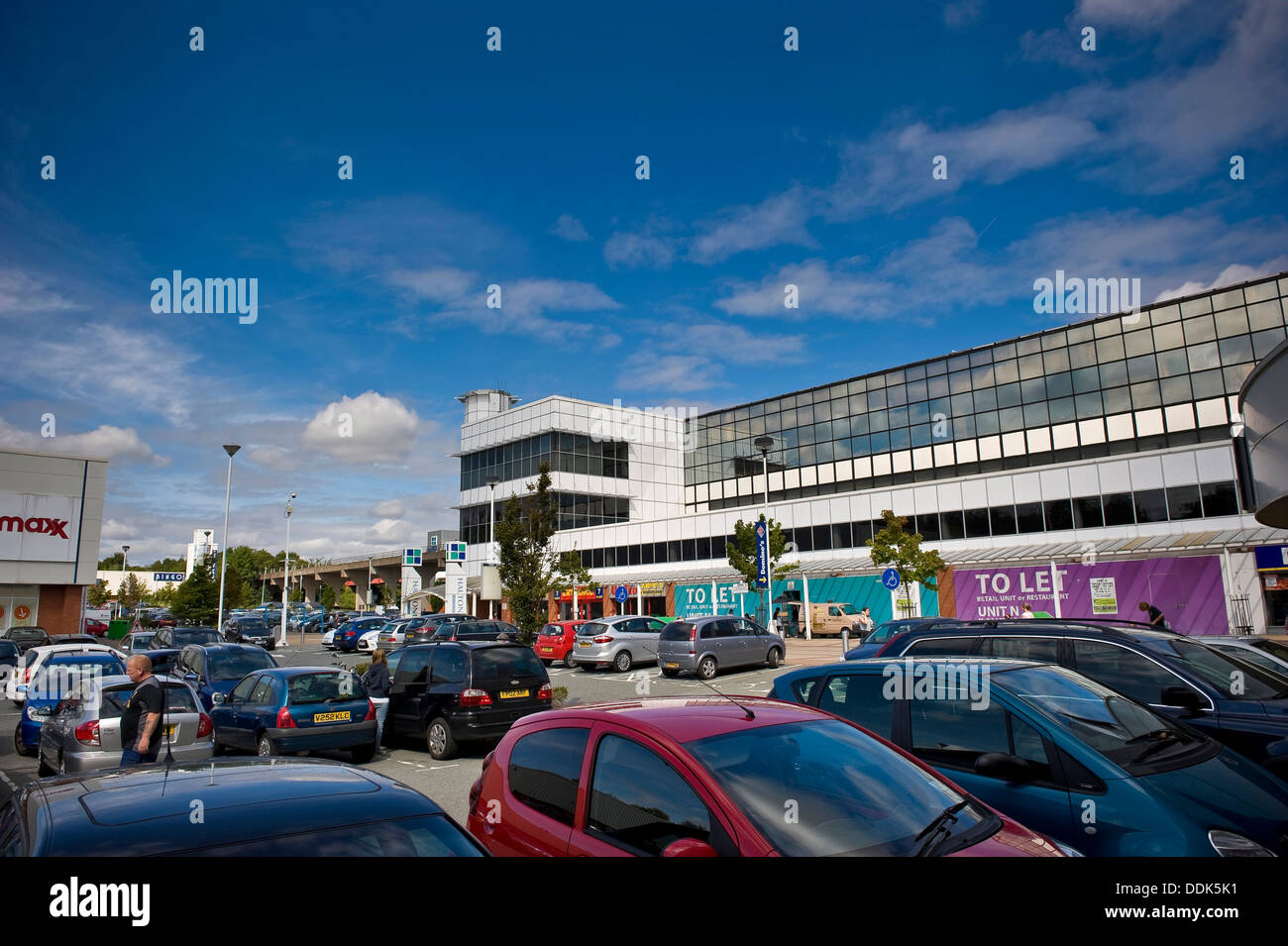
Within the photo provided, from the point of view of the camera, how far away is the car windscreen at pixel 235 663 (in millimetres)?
15117

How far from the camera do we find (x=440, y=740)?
39.3 feet

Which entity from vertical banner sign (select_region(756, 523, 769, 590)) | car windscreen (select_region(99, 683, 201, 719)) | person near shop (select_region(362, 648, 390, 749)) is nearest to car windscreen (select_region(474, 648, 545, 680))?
person near shop (select_region(362, 648, 390, 749))

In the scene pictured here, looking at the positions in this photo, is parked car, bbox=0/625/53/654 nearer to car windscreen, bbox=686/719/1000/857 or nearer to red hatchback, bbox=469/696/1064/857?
red hatchback, bbox=469/696/1064/857

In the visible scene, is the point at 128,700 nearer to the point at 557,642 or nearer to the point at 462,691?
the point at 462,691

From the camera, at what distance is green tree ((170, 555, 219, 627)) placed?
47375 mm

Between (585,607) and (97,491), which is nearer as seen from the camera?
(97,491)

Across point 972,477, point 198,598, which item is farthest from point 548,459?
point 972,477

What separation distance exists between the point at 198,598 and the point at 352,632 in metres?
14.9

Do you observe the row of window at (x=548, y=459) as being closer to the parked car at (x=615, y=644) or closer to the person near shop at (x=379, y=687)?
the parked car at (x=615, y=644)

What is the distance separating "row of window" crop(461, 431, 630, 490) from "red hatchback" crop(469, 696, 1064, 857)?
174ft

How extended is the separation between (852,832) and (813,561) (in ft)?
134
